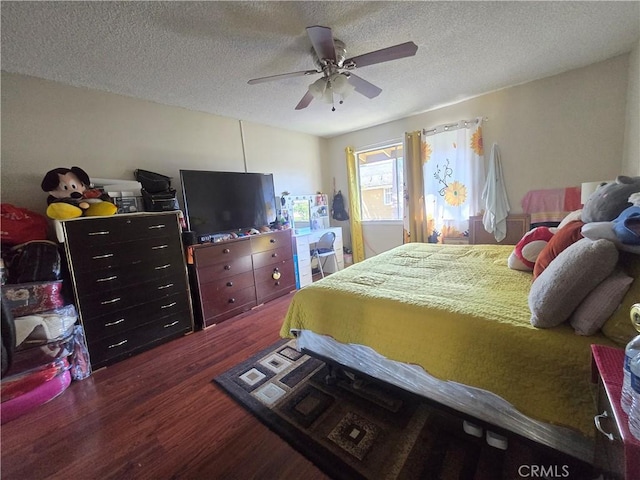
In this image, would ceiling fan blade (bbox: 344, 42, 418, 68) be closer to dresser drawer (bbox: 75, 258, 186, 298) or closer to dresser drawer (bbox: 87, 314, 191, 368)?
dresser drawer (bbox: 75, 258, 186, 298)

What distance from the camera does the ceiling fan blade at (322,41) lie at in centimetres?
148

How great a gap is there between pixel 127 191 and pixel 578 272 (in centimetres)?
312

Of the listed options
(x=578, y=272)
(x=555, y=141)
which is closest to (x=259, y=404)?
(x=578, y=272)

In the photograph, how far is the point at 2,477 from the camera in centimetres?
125

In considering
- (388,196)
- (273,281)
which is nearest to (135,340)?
(273,281)

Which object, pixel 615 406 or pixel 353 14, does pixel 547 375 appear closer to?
pixel 615 406

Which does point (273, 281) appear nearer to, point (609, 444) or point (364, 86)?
point (364, 86)

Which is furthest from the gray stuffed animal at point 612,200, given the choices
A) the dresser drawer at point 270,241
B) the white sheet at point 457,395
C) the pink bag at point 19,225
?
the pink bag at point 19,225

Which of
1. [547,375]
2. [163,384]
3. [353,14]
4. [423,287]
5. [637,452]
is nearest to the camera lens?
[637,452]

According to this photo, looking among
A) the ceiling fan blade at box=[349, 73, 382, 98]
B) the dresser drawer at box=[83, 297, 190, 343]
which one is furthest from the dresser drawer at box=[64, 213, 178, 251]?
the ceiling fan blade at box=[349, 73, 382, 98]

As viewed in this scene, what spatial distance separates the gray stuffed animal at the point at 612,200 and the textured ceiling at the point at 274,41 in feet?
4.01

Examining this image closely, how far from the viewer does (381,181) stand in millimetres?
4355

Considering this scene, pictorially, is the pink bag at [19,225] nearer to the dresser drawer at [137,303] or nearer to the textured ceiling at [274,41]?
the dresser drawer at [137,303]

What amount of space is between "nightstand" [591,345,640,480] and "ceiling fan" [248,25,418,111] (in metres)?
1.72
